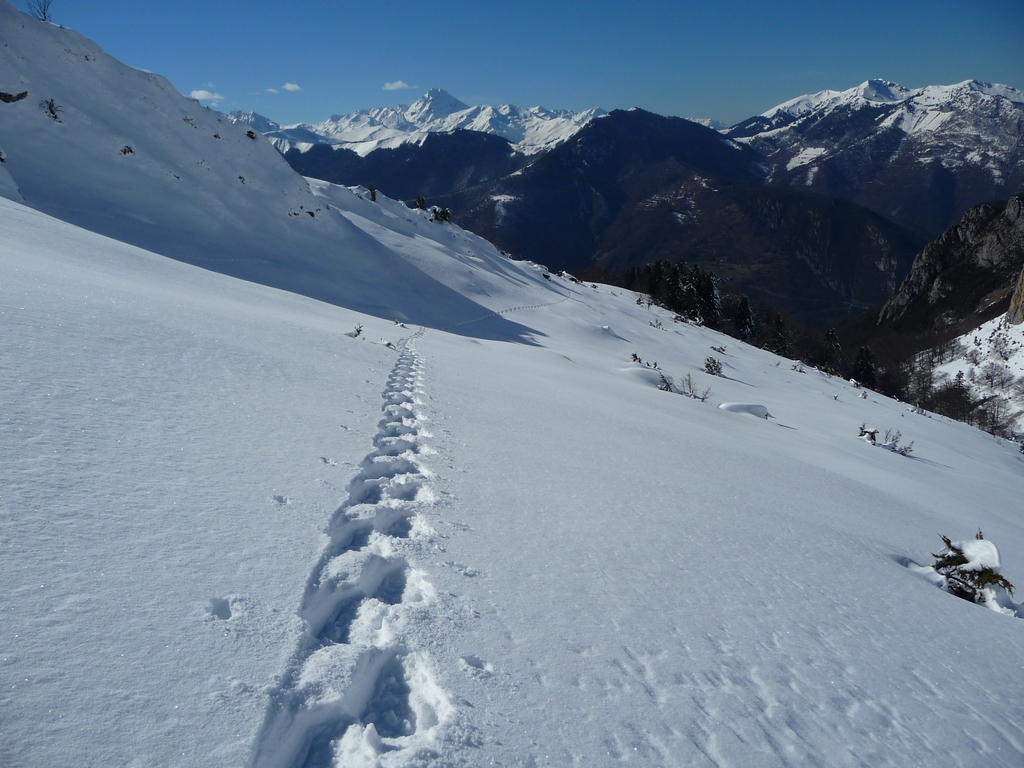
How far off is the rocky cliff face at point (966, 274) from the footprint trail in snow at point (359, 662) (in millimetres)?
136795

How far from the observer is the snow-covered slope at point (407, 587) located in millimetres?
1747

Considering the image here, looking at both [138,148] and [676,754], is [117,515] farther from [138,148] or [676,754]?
[138,148]

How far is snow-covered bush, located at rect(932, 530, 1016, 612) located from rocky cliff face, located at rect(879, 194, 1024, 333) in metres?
132

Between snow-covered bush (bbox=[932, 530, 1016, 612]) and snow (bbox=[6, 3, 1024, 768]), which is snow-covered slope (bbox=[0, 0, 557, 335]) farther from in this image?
snow-covered bush (bbox=[932, 530, 1016, 612])

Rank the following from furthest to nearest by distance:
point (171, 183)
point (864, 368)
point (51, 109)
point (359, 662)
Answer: point (864, 368) → point (171, 183) → point (51, 109) → point (359, 662)

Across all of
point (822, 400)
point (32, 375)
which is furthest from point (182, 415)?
point (822, 400)

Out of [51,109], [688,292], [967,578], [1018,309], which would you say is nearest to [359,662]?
[967,578]

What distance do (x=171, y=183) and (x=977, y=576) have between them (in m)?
22.0

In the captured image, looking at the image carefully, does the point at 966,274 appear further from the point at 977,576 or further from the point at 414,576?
the point at 414,576

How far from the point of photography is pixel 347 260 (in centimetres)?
2100

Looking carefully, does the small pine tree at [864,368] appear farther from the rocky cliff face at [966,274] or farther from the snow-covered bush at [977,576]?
the rocky cliff face at [966,274]

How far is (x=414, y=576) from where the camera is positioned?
275cm

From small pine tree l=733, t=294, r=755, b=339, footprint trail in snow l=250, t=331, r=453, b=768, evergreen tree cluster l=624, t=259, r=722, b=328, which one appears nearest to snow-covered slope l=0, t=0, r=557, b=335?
footprint trail in snow l=250, t=331, r=453, b=768

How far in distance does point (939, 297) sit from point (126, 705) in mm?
158434
